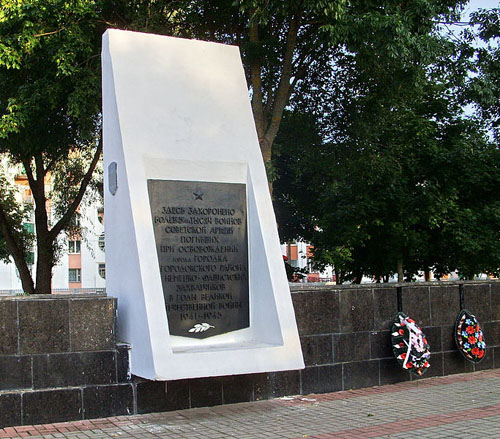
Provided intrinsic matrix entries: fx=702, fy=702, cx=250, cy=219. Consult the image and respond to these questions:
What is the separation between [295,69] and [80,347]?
37.0 ft

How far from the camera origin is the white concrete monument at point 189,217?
7.38 meters

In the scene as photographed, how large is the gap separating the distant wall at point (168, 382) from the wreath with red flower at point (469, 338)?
0.12m

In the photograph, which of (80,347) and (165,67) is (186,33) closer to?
(165,67)

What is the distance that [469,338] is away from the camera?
10297 mm

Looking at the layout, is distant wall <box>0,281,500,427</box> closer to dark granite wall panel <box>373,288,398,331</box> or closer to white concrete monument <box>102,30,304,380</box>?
dark granite wall panel <box>373,288,398,331</box>

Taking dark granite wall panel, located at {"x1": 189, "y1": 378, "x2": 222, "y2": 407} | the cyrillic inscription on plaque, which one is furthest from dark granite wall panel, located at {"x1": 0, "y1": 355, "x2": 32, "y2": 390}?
dark granite wall panel, located at {"x1": 189, "y1": 378, "x2": 222, "y2": 407}

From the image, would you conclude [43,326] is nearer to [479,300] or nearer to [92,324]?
[92,324]

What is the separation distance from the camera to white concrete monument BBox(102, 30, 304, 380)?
291 inches

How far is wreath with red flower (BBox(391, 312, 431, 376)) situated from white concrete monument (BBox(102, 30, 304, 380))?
2165 millimetres

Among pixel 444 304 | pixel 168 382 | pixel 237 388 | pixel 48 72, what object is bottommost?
pixel 237 388

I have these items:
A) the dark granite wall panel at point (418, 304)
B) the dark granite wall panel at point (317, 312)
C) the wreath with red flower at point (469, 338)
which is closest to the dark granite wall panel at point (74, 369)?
the dark granite wall panel at point (317, 312)

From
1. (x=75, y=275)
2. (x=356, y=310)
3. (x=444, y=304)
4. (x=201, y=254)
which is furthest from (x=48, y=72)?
(x=75, y=275)

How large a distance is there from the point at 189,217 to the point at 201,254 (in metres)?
0.44

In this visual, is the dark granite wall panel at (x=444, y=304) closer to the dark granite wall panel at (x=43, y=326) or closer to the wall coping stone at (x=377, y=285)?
the wall coping stone at (x=377, y=285)
